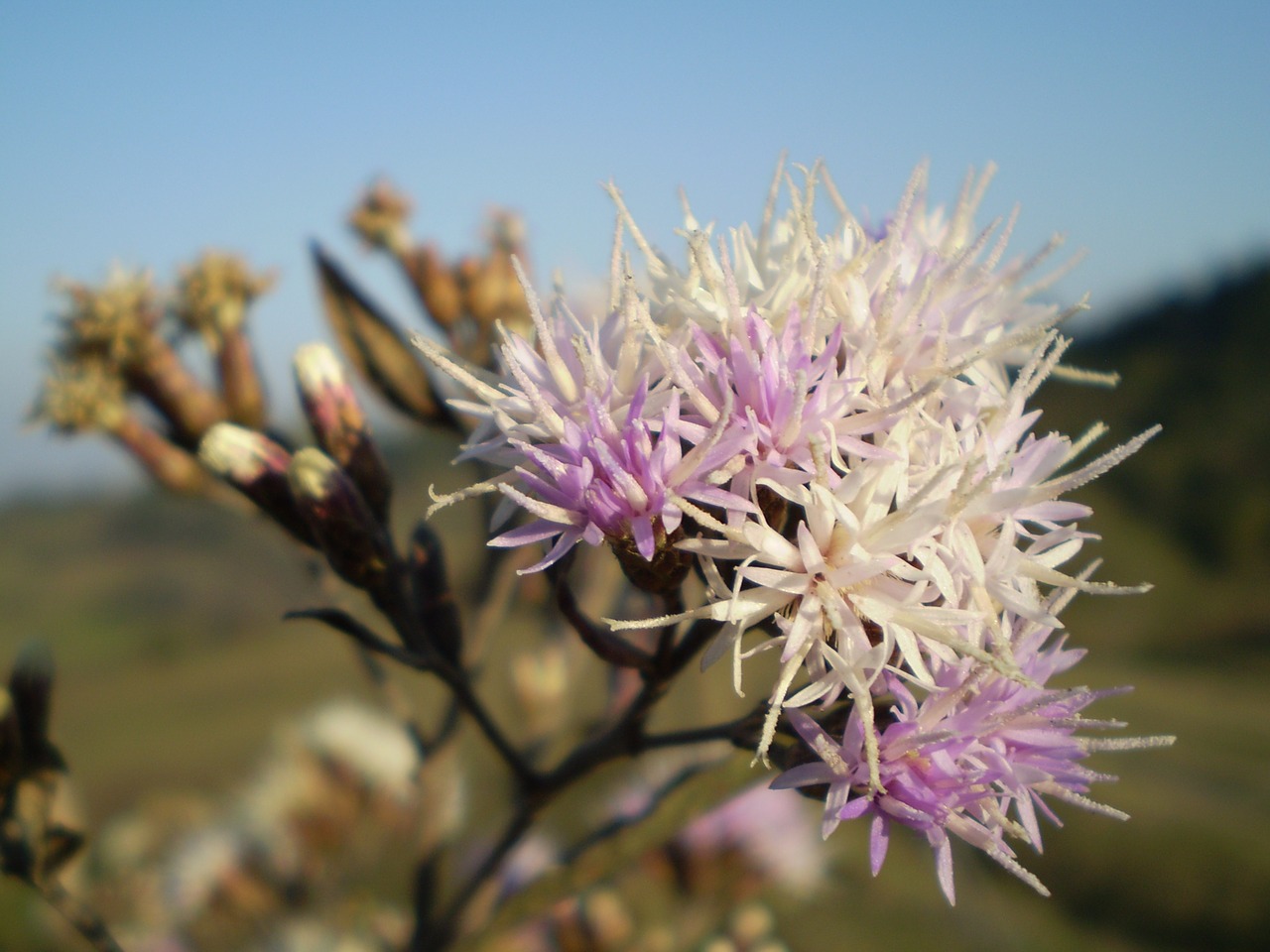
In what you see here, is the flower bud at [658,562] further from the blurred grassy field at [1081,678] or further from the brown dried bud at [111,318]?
the brown dried bud at [111,318]

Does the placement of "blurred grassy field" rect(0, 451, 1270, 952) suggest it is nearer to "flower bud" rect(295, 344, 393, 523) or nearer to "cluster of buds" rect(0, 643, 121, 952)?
"flower bud" rect(295, 344, 393, 523)

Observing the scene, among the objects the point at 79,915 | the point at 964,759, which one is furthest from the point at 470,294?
the point at 964,759

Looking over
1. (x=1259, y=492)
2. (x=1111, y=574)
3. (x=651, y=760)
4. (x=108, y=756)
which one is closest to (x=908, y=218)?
(x=651, y=760)

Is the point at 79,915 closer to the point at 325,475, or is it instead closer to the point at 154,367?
the point at 325,475

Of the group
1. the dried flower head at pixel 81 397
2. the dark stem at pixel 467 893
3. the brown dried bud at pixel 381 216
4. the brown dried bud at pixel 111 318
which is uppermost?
the brown dried bud at pixel 381 216

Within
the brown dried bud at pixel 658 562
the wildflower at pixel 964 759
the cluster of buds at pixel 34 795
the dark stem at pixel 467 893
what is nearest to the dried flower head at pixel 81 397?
the cluster of buds at pixel 34 795
